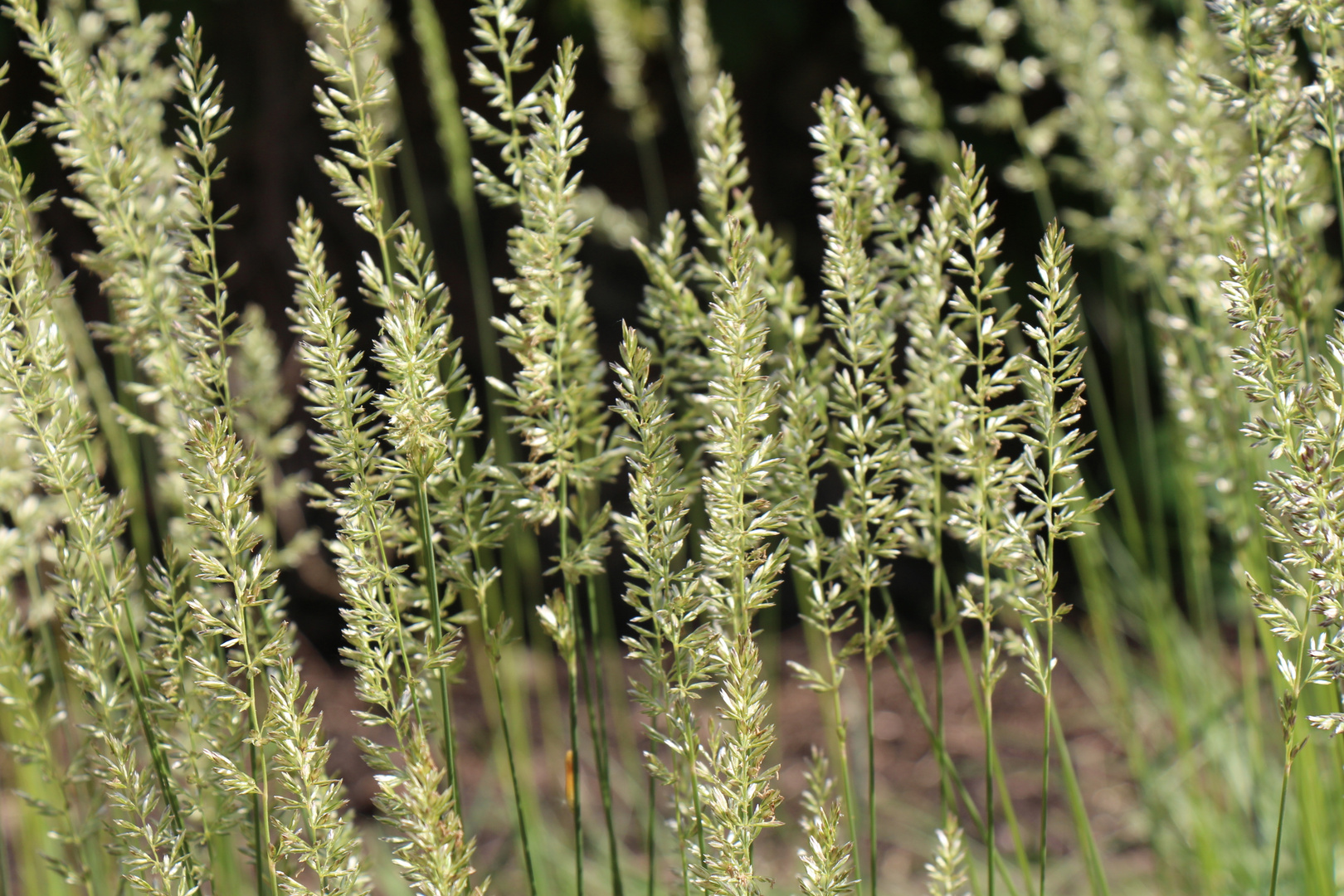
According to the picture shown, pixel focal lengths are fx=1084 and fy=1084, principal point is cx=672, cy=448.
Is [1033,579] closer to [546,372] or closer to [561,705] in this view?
[546,372]

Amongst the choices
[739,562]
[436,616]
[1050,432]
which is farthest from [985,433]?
[436,616]

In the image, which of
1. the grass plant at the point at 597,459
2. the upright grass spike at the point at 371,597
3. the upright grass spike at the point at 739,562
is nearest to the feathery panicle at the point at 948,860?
the grass plant at the point at 597,459

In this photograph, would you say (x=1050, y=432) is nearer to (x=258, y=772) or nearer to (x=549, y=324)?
(x=549, y=324)

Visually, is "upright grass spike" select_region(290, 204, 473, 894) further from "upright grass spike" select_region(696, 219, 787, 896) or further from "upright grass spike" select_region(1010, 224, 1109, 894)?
"upright grass spike" select_region(1010, 224, 1109, 894)

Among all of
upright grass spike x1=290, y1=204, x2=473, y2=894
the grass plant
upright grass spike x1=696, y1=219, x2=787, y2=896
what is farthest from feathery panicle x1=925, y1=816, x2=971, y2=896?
upright grass spike x1=290, y1=204, x2=473, y2=894

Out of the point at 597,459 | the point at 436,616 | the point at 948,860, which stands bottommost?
the point at 948,860

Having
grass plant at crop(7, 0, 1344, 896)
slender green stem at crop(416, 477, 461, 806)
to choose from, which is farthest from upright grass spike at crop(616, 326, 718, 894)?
slender green stem at crop(416, 477, 461, 806)

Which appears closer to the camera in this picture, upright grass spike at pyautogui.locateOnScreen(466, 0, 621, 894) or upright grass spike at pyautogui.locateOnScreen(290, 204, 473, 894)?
upright grass spike at pyautogui.locateOnScreen(290, 204, 473, 894)

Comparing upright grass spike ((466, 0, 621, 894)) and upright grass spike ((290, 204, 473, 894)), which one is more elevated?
upright grass spike ((466, 0, 621, 894))

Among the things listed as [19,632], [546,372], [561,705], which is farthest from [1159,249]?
[561,705]

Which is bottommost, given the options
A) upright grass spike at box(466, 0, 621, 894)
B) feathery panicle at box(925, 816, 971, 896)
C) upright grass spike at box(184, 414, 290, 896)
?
feathery panicle at box(925, 816, 971, 896)

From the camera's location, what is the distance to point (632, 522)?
56 centimetres

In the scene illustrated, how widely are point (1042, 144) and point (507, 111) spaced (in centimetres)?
86

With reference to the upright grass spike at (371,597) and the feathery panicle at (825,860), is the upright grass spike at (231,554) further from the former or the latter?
the feathery panicle at (825,860)
